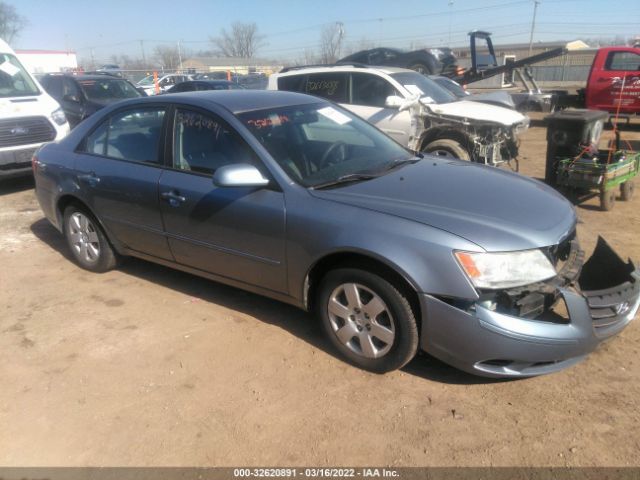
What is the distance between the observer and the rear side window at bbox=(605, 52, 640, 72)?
12781 millimetres

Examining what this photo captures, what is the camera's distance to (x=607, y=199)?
612 cm

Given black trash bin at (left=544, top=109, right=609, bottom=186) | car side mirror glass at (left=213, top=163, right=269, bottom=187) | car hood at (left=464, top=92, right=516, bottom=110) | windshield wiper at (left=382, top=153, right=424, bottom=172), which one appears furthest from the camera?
car hood at (left=464, top=92, right=516, bottom=110)

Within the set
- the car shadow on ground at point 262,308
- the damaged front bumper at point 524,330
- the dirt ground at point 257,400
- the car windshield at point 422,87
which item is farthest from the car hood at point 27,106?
the damaged front bumper at point 524,330

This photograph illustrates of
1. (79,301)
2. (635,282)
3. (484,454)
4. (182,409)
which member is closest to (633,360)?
(635,282)

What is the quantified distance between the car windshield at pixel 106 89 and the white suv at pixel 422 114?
5.27 metres

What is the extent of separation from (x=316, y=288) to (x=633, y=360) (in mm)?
1987

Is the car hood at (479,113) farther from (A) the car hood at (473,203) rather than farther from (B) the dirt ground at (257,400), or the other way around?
(B) the dirt ground at (257,400)

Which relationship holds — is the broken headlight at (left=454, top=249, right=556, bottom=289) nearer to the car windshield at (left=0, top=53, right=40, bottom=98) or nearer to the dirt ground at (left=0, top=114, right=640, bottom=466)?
the dirt ground at (left=0, top=114, right=640, bottom=466)

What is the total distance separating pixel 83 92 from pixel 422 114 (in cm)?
742

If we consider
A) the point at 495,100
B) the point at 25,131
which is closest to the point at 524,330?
the point at 495,100

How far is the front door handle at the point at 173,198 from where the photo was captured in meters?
3.68

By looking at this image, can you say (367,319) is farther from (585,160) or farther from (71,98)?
(71,98)

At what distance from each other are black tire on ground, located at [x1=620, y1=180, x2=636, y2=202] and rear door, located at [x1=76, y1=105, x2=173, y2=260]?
570 cm

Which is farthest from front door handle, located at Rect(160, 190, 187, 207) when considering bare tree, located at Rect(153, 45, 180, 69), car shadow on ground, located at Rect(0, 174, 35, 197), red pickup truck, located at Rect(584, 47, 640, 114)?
bare tree, located at Rect(153, 45, 180, 69)
